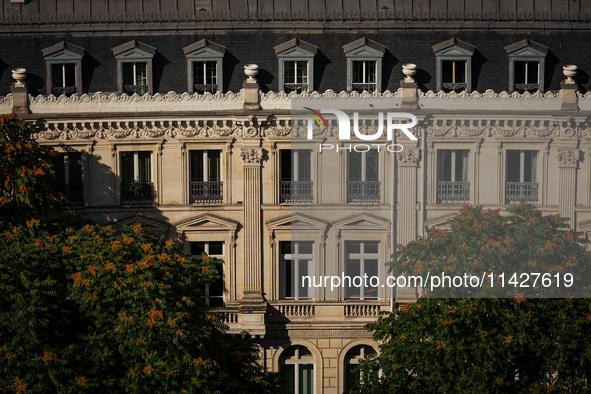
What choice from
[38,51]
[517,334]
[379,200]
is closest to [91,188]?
[38,51]

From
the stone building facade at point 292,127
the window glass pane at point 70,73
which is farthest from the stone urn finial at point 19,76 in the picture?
the window glass pane at point 70,73

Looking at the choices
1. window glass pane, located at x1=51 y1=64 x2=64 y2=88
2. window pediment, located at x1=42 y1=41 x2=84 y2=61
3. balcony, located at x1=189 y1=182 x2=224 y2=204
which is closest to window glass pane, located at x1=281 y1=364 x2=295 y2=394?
balcony, located at x1=189 y1=182 x2=224 y2=204

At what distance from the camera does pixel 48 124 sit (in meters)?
39.6

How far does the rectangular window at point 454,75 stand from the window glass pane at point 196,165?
1177 centimetres

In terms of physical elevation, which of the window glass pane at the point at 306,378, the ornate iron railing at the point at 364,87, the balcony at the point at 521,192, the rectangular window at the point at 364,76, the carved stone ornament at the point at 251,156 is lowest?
the window glass pane at the point at 306,378

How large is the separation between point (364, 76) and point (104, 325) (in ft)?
58.7

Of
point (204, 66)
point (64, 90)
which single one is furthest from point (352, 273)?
point (64, 90)

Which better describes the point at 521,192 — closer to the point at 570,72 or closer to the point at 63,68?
the point at 570,72

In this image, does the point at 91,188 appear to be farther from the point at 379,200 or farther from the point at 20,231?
the point at 379,200

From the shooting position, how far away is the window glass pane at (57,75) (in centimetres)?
4106

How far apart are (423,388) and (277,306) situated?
1099 centimetres

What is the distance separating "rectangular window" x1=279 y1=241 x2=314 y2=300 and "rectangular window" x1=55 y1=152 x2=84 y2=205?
31.6ft

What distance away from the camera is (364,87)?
4028 cm

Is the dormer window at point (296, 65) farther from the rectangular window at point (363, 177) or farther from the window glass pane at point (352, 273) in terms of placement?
the window glass pane at point (352, 273)
